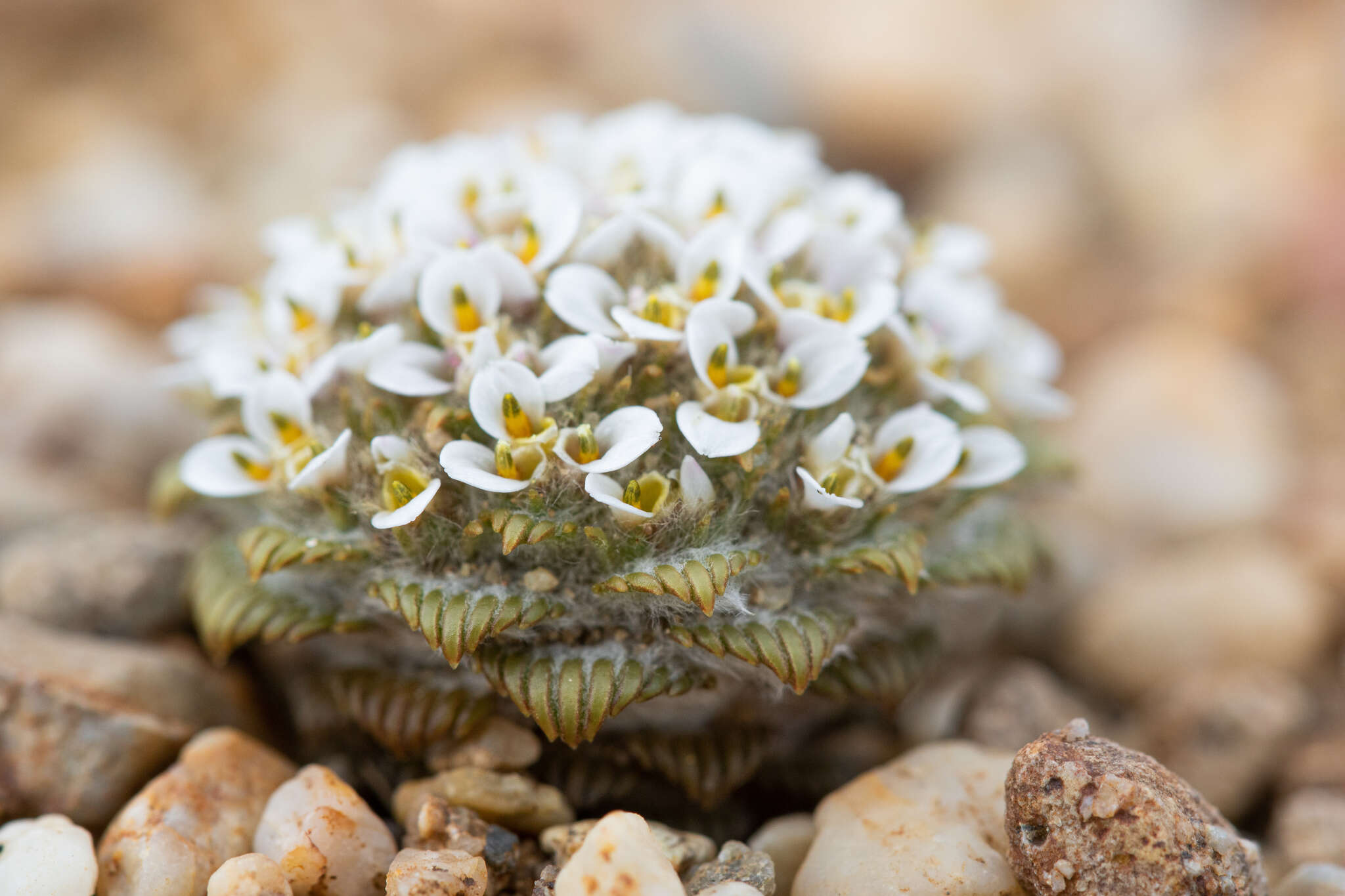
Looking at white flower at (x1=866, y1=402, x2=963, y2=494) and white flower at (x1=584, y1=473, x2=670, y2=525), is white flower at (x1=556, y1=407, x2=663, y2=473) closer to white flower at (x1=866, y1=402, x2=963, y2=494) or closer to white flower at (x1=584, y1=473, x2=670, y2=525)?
white flower at (x1=584, y1=473, x2=670, y2=525)

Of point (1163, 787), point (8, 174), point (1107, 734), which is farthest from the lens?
point (8, 174)

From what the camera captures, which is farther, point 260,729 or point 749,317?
point 260,729

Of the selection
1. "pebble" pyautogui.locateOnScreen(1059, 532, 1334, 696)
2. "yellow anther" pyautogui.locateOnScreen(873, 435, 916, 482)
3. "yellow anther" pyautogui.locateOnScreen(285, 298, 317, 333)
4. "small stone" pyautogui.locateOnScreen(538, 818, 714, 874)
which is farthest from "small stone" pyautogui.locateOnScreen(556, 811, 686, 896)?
"pebble" pyautogui.locateOnScreen(1059, 532, 1334, 696)

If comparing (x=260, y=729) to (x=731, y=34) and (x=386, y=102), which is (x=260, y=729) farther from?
(x=731, y=34)

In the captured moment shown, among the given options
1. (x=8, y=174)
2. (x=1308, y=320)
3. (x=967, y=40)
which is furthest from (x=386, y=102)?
(x=1308, y=320)

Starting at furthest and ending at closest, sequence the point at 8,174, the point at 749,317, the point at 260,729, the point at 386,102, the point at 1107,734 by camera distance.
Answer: the point at 386,102
the point at 8,174
the point at 1107,734
the point at 260,729
the point at 749,317

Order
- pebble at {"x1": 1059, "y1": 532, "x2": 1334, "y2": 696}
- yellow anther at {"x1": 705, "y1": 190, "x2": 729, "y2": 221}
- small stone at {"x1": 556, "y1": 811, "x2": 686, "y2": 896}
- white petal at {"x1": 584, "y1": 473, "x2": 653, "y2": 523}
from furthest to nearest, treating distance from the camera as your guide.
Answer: pebble at {"x1": 1059, "y1": 532, "x2": 1334, "y2": 696} → yellow anther at {"x1": 705, "y1": 190, "x2": 729, "y2": 221} → white petal at {"x1": 584, "y1": 473, "x2": 653, "y2": 523} → small stone at {"x1": 556, "y1": 811, "x2": 686, "y2": 896}

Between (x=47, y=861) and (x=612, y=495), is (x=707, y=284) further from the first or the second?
(x=47, y=861)

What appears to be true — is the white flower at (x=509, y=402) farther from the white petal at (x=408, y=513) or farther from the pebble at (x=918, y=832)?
the pebble at (x=918, y=832)
